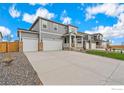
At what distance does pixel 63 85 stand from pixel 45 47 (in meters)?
14.4

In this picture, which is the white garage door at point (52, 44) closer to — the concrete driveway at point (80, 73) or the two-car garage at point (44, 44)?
the two-car garage at point (44, 44)

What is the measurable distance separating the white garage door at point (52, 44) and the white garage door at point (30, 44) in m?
1.64

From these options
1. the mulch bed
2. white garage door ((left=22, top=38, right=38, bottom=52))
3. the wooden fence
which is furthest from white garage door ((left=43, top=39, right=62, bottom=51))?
the mulch bed

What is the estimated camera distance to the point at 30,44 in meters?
15.5

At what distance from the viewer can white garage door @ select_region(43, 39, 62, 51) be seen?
17409mm

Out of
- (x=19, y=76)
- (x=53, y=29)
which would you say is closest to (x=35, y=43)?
(x=53, y=29)

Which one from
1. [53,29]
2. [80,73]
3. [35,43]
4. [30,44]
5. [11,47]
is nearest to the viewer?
[80,73]

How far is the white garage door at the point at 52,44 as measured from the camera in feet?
57.1

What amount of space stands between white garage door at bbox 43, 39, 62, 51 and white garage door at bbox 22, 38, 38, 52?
1.64 meters

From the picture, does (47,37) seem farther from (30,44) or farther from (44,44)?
(30,44)

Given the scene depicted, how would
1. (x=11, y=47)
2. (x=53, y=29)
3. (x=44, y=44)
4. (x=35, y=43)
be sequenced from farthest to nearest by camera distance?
(x=53, y=29), (x=44, y=44), (x=35, y=43), (x=11, y=47)

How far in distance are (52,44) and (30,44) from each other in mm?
4266
